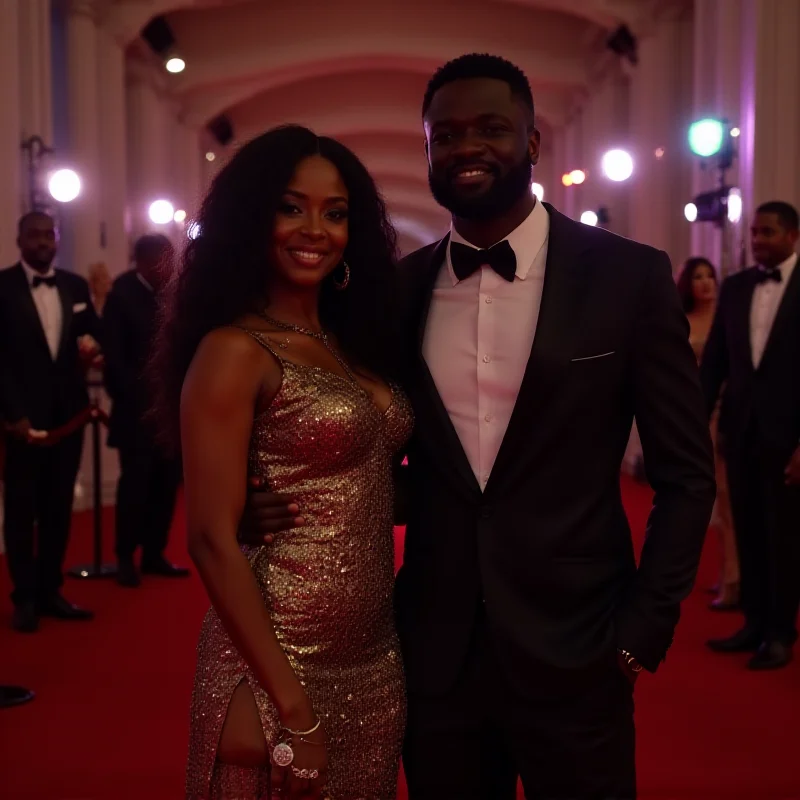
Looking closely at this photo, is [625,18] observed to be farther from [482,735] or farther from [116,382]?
[482,735]

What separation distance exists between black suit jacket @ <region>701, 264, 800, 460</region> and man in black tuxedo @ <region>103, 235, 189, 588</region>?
2863 mm

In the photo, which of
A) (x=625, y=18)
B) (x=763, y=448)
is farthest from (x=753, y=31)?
(x=763, y=448)

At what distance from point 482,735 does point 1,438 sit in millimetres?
3856

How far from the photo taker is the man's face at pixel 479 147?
6.61 ft

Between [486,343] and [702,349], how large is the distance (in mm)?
4240

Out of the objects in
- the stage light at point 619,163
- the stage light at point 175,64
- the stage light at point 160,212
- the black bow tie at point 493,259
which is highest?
the stage light at point 175,64

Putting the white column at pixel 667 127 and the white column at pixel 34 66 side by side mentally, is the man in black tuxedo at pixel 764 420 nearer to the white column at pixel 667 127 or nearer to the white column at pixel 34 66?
the white column at pixel 34 66

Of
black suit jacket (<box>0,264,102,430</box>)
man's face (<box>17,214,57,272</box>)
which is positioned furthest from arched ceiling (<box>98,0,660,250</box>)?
black suit jacket (<box>0,264,102,430</box>)

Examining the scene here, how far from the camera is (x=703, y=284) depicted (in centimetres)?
646

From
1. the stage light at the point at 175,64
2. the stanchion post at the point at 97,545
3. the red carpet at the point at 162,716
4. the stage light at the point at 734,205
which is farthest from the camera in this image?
the stage light at the point at 175,64

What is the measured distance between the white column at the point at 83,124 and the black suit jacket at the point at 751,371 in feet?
22.9

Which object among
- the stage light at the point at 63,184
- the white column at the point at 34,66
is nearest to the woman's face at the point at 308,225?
the white column at the point at 34,66

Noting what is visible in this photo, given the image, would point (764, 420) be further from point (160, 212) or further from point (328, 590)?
point (160, 212)

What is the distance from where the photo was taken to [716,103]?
8867 mm
